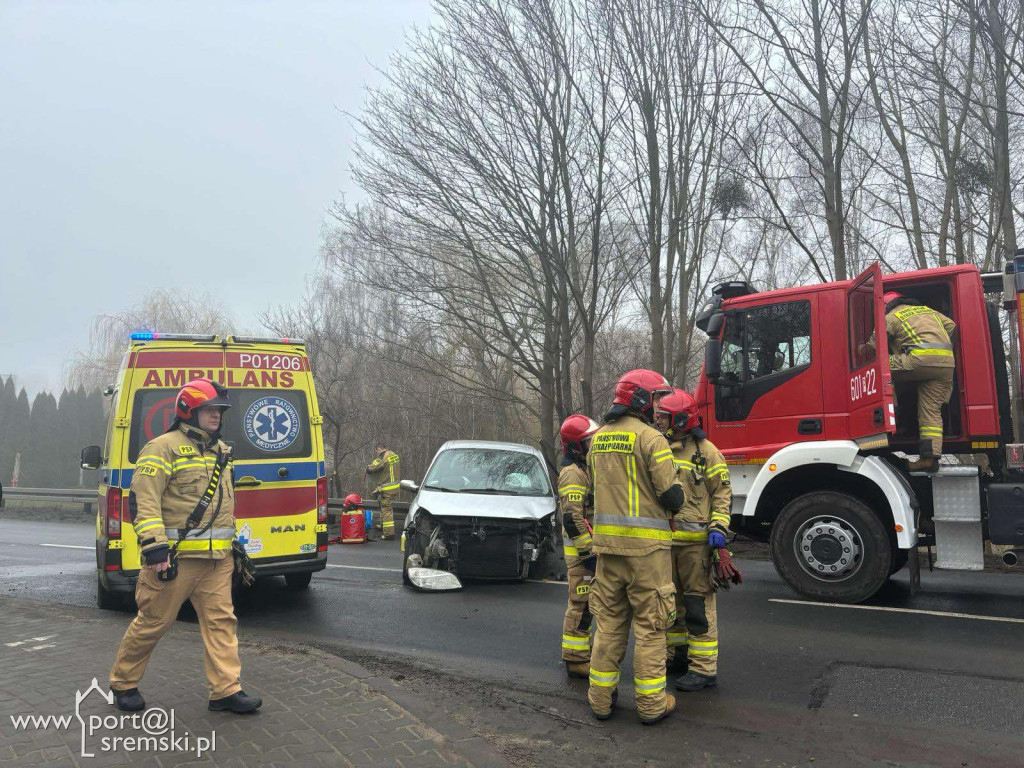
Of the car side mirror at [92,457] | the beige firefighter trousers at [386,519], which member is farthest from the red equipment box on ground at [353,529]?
the car side mirror at [92,457]

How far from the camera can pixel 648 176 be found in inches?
503

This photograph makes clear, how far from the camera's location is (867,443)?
677 cm

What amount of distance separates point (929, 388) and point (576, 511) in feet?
11.8

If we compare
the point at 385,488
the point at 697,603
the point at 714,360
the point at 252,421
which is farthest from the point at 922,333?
the point at 385,488

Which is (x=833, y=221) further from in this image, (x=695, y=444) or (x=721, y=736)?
(x=721, y=736)

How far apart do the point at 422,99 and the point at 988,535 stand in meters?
9.83

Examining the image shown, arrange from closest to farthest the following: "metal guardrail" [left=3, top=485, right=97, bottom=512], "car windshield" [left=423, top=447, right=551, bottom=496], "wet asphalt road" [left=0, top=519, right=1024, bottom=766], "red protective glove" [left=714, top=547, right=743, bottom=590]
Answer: "wet asphalt road" [left=0, top=519, right=1024, bottom=766] < "red protective glove" [left=714, top=547, right=743, bottom=590] < "car windshield" [left=423, top=447, right=551, bottom=496] < "metal guardrail" [left=3, top=485, right=97, bottom=512]

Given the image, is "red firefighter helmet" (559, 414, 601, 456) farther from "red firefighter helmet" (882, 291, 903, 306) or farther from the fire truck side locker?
the fire truck side locker

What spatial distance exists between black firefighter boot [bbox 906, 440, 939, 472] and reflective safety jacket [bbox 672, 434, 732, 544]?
8.82 feet

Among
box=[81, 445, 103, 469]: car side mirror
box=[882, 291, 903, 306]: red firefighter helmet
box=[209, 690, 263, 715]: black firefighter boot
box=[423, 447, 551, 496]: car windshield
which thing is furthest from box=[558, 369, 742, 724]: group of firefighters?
box=[81, 445, 103, 469]: car side mirror

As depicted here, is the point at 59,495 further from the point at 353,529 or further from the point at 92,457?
the point at 92,457

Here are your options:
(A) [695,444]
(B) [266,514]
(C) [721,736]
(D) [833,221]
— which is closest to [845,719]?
(C) [721,736]

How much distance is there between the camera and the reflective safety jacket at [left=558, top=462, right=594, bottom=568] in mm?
5086

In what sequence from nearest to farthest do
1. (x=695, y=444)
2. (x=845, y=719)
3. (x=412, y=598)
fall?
(x=845, y=719) < (x=695, y=444) < (x=412, y=598)
